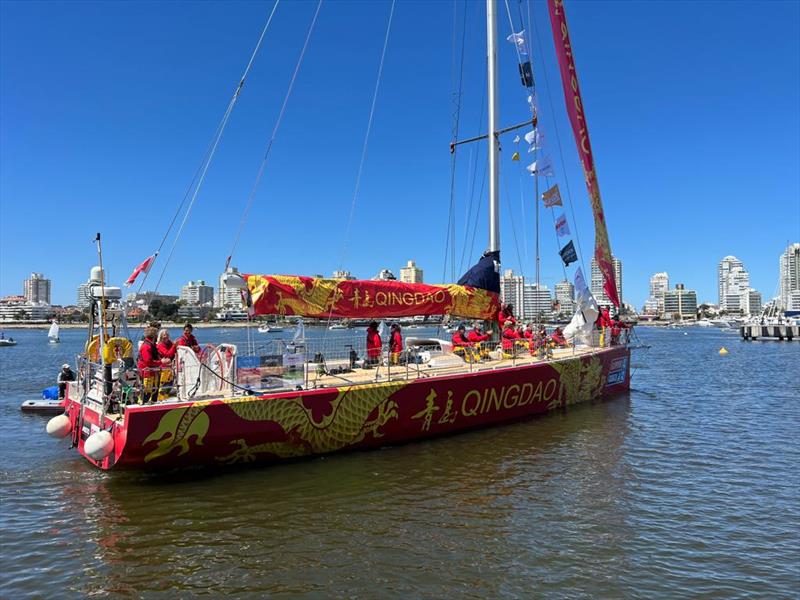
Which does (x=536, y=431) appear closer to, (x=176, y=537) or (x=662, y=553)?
(x=662, y=553)

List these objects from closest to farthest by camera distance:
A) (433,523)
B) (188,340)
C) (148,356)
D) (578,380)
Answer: (433,523) < (148,356) < (188,340) < (578,380)

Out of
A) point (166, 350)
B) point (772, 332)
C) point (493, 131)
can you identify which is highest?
point (493, 131)

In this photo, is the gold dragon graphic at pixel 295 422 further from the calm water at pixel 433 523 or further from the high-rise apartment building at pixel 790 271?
the high-rise apartment building at pixel 790 271

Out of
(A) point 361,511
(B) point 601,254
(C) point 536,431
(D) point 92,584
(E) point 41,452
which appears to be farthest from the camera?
(B) point 601,254

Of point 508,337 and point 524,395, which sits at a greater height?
point 508,337

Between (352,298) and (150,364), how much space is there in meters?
3.95

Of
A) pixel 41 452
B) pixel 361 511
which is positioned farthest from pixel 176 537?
pixel 41 452

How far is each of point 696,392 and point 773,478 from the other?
1280 cm

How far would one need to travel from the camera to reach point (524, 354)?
15.4 m

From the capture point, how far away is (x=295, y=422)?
9.30 meters

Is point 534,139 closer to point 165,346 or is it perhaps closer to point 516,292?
point 165,346

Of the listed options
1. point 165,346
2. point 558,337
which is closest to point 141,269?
point 165,346

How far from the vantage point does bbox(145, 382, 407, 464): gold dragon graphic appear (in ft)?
27.0

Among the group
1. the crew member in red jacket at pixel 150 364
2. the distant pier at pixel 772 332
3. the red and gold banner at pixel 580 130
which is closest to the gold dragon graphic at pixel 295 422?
the crew member in red jacket at pixel 150 364
